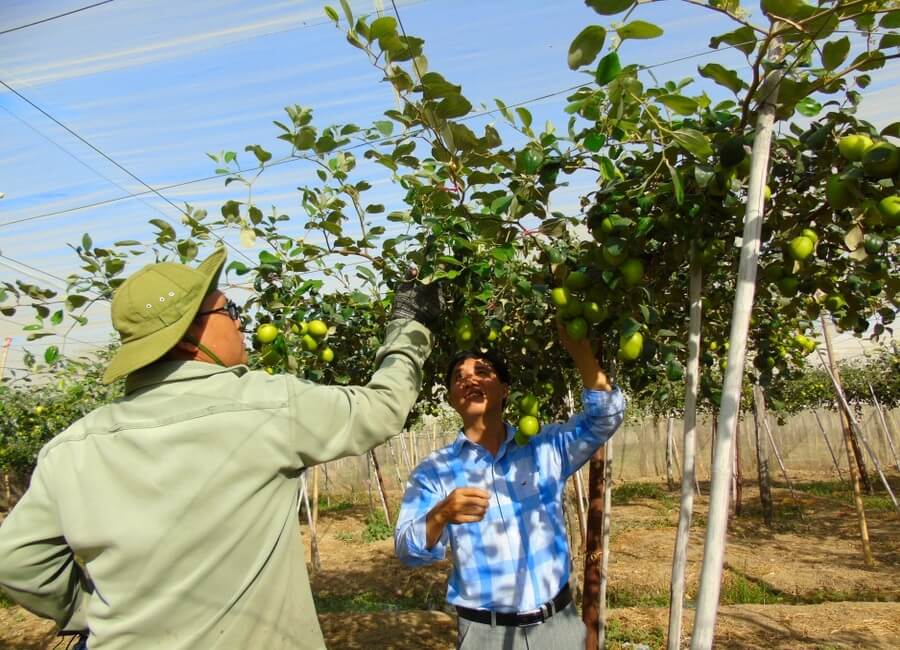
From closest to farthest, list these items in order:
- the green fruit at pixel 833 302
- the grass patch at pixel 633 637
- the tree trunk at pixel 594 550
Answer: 1. the green fruit at pixel 833 302
2. the tree trunk at pixel 594 550
3. the grass patch at pixel 633 637

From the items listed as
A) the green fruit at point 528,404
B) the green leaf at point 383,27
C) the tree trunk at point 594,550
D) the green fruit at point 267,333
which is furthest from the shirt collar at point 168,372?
the tree trunk at point 594,550

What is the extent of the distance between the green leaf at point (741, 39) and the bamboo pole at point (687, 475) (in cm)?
44

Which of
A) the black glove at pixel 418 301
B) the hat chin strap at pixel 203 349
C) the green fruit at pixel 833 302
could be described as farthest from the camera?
the green fruit at pixel 833 302

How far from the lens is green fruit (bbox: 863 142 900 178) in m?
1.18

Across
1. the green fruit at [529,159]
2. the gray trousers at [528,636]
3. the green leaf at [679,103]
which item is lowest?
the gray trousers at [528,636]

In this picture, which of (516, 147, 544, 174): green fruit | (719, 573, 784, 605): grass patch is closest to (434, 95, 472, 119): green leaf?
(516, 147, 544, 174): green fruit

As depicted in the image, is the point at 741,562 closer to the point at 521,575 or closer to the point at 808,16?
the point at 521,575

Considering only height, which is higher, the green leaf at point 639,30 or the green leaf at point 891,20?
the green leaf at point 891,20

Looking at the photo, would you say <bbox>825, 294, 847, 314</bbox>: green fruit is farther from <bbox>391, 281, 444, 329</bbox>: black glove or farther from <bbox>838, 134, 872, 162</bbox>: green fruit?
<bbox>391, 281, 444, 329</bbox>: black glove

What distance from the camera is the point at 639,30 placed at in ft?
3.76

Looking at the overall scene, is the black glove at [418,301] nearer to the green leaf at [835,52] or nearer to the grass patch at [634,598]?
the green leaf at [835,52]

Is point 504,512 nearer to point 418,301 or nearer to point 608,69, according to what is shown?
point 418,301

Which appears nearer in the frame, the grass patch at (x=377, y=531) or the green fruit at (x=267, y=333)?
the green fruit at (x=267, y=333)

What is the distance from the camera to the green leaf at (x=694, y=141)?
1275 mm
